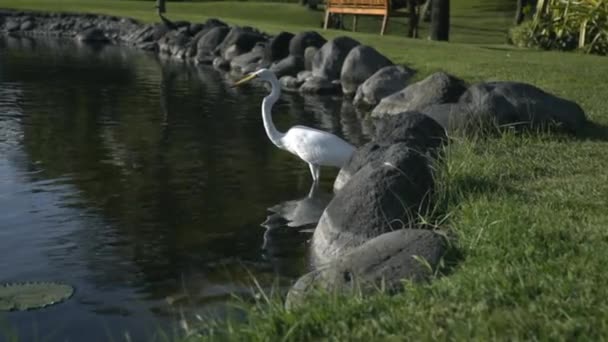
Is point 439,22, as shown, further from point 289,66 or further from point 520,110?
point 520,110

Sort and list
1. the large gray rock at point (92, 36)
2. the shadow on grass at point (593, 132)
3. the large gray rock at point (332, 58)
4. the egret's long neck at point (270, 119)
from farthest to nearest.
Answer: the large gray rock at point (92, 36) → the large gray rock at point (332, 58) → the egret's long neck at point (270, 119) → the shadow on grass at point (593, 132)

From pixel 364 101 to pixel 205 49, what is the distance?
12.5 metres

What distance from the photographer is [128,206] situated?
1051 cm

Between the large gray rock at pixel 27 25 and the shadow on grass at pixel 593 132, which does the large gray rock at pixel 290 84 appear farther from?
the large gray rock at pixel 27 25

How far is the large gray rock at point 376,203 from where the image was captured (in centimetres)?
784

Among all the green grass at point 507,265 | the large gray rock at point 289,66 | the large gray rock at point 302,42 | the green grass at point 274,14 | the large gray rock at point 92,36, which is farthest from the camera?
the green grass at point 274,14

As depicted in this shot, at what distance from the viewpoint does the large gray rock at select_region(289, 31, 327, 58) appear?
24.9 meters

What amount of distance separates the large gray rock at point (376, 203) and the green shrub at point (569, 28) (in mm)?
11854

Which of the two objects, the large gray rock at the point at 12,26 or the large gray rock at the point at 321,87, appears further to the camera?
the large gray rock at the point at 12,26

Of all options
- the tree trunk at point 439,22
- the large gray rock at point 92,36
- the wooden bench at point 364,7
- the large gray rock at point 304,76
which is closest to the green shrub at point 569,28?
the tree trunk at point 439,22

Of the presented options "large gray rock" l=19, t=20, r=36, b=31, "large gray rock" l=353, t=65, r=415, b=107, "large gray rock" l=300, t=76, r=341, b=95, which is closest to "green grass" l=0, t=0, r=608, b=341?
"large gray rock" l=353, t=65, r=415, b=107

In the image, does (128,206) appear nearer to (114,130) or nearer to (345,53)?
(114,130)

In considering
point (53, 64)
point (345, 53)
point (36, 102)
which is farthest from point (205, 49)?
point (36, 102)

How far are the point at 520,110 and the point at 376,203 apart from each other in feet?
15.1
